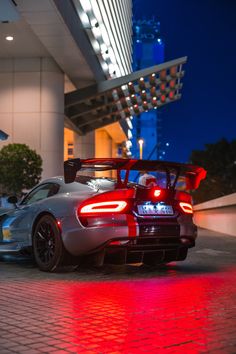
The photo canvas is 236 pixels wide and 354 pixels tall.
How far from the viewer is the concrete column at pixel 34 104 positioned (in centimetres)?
2908

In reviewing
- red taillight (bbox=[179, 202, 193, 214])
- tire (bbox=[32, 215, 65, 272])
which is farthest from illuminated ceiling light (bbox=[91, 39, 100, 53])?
tire (bbox=[32, 215, 65, 272])

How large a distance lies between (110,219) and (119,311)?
2432mm

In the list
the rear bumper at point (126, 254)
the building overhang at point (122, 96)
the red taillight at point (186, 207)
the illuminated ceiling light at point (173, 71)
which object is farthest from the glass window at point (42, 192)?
the illuminated ceiling light at point (173, 71)

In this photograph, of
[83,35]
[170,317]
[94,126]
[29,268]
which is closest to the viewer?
[170,317]

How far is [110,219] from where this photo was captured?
775cm

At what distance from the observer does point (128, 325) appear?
4816 millimetres

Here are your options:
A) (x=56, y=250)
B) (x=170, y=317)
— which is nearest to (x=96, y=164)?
(x=56, y=250)

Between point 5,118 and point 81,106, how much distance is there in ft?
22.8

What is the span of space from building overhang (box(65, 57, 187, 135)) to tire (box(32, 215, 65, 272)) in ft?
77.0

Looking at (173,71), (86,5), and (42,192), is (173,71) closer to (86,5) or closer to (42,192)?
(86,5)

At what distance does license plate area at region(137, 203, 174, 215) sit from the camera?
26.0 ft

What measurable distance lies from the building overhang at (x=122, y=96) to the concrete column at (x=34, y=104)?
2.82 meters

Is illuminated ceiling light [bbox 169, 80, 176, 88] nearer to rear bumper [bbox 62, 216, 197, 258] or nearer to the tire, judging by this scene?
the tire

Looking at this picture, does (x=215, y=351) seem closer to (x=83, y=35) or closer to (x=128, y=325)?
(x=128, y=325)
